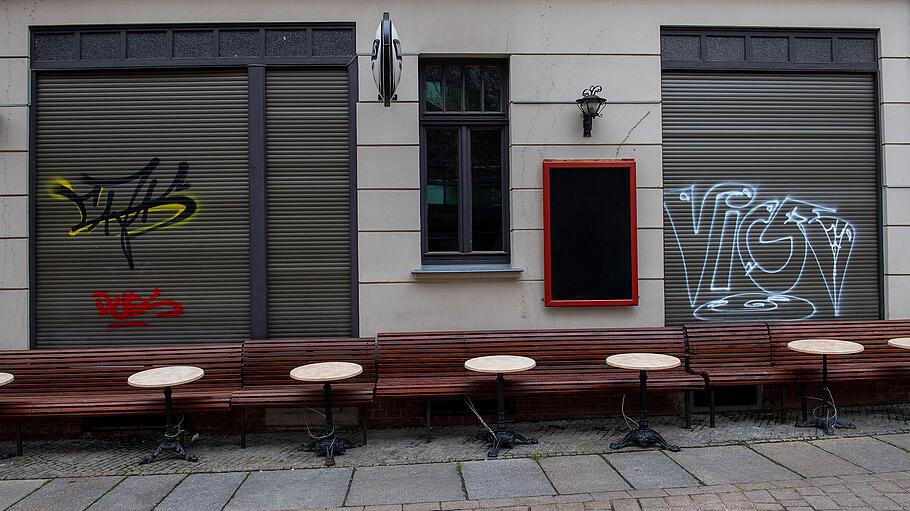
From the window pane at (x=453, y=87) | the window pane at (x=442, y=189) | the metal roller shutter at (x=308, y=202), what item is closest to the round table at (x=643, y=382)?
the window pane at (x=442, y=189)

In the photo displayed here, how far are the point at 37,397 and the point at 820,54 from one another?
9741 millimetres

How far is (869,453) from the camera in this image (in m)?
5.48

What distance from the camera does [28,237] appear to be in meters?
6.60

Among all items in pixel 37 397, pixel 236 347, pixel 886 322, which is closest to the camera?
pixel 37 397

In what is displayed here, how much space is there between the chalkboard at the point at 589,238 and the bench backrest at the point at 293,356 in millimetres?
2268

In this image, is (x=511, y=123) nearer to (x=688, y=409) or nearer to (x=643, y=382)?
(x=643, y=382)

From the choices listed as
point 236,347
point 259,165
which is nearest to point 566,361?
point 236,347

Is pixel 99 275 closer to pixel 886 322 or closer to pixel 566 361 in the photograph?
pixel 566 361

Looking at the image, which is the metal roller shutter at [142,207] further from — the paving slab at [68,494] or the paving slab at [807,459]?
the paving slab at [807,459]

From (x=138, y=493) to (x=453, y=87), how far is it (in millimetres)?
5242

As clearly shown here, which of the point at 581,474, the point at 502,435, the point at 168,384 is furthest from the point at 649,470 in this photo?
the point at 168,384

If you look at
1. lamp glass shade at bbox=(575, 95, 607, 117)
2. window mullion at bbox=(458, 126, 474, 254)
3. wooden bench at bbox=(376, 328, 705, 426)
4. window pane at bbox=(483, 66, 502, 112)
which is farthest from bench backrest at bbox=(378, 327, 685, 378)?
window pane at bbox=(483, 66, 502, 112)

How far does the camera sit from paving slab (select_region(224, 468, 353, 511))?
15.1ft

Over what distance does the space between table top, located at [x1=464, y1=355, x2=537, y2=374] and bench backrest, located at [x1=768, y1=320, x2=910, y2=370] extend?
3085 mm
